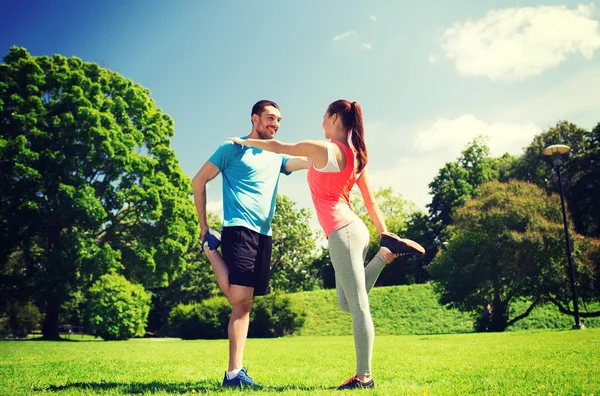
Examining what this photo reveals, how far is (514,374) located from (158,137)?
24.7 m

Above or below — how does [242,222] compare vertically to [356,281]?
above

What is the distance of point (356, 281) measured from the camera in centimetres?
362

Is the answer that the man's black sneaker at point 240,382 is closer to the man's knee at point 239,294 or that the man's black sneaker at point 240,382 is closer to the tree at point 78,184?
the man's knee at point 239,294

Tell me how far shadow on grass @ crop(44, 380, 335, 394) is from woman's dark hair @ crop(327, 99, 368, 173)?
218cm

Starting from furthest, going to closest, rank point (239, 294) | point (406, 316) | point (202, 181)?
point (406, 316)
point (202, 181)
point (239, 294)

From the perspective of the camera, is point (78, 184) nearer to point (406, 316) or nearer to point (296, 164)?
point (296, 164)

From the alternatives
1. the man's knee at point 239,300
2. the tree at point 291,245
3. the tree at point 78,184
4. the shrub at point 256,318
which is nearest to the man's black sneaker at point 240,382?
the man's knee at point 239,300

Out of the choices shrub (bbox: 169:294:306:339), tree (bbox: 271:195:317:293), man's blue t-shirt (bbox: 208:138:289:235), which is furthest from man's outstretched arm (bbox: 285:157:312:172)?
tree (bbox: 271:195:317:293)

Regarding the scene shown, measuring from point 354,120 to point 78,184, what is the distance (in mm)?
20957

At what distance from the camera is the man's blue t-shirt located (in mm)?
4164

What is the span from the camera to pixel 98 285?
21.2 m

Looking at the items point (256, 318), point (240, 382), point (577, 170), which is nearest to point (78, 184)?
point (256, 318)

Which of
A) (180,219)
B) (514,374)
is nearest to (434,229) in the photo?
(180,219)

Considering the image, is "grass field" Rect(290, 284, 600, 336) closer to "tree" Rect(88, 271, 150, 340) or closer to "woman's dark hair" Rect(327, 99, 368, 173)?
"tree" Rect(88, 271, 150, 340)
